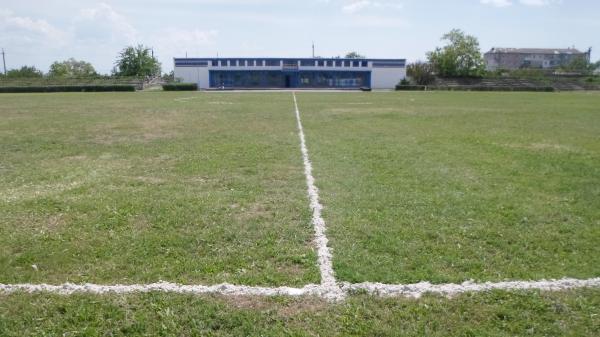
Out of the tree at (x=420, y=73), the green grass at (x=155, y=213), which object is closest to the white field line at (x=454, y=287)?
the green grass at (x=155, y=213)

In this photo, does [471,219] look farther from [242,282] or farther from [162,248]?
[162,248]

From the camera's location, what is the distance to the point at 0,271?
190 inches

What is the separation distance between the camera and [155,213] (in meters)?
6.76

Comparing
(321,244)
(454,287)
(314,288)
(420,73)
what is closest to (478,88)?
(420,73)

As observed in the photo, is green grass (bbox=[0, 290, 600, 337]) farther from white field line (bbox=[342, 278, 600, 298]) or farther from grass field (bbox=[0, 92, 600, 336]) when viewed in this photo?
white field line (bbox=[342, 278, 600, 298])

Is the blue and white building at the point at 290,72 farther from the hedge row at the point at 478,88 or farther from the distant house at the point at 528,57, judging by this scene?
the distant house at the point at 528,57

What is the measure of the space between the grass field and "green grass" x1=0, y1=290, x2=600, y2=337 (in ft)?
0.05

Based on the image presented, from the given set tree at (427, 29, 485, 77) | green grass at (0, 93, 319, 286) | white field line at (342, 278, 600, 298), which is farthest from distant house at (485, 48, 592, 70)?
white field line at (342, 278, 600, 298)

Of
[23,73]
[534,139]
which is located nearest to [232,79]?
[23,73]

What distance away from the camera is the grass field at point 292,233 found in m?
3.95

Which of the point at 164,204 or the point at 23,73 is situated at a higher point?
the point at 23,73

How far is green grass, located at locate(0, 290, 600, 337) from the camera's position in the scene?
3748mm

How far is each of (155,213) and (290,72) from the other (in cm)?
8009

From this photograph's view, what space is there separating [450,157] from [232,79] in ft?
252
